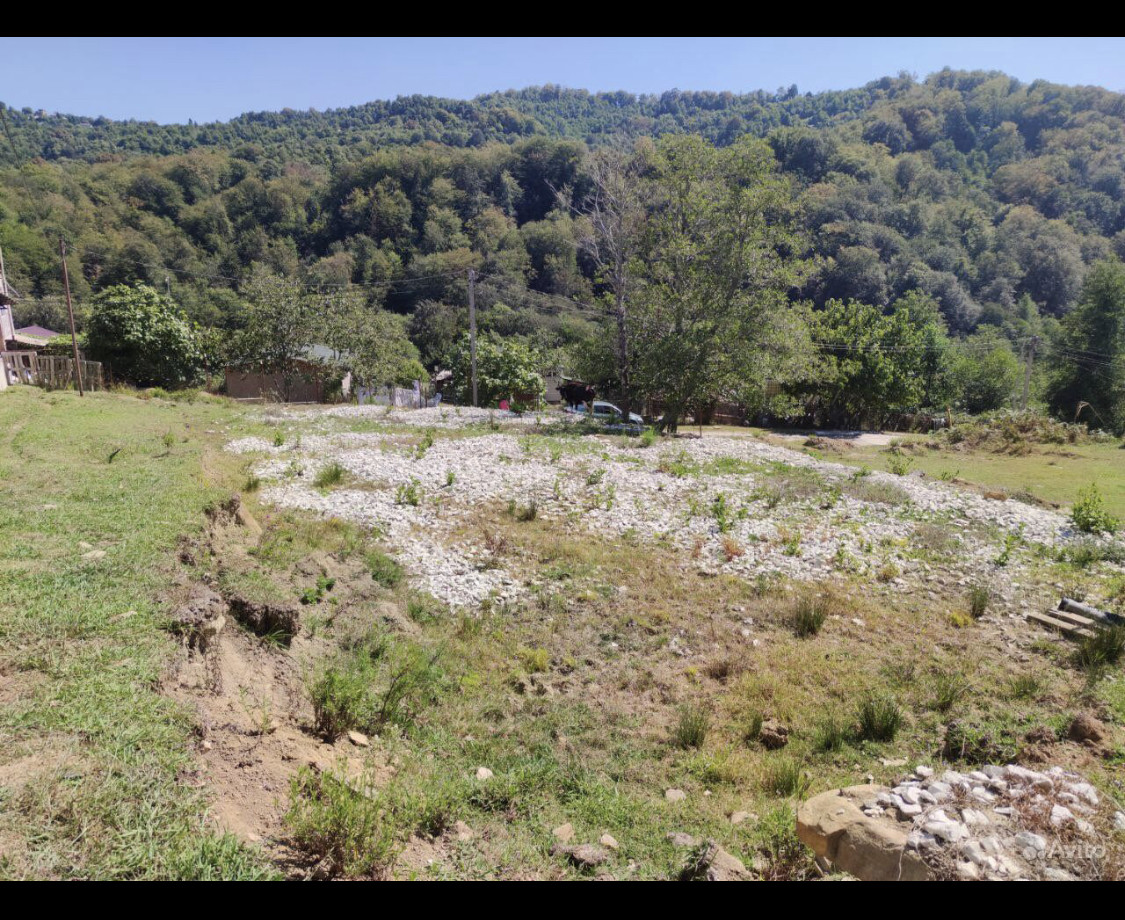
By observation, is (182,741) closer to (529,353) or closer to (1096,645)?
(1096,645)

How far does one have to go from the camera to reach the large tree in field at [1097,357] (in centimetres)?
3788

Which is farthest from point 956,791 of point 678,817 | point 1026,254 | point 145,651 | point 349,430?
point 1026,254

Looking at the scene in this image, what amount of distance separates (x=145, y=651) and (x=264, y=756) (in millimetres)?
1427

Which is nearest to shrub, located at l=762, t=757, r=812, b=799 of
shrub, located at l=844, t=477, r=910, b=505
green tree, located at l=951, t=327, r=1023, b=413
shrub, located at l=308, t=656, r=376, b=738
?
shrub, located at l=308, t=656, r=376, b=738

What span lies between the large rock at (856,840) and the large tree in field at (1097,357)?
4486 cm

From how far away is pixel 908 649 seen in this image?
8.21 metres

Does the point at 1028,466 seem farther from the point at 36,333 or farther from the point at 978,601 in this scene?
the point at 36,333

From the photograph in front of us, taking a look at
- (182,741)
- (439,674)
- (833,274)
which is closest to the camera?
(182,741)

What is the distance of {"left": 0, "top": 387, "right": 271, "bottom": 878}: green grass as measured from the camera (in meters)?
3.09

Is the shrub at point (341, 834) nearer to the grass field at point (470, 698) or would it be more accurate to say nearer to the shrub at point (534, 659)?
the grass field at point (470, 698)

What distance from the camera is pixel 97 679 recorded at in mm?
4367

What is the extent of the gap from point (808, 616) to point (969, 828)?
4.73 metres

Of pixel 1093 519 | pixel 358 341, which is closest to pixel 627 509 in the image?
pixel 1093 519

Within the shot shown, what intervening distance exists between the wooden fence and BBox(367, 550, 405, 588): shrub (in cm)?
2551
